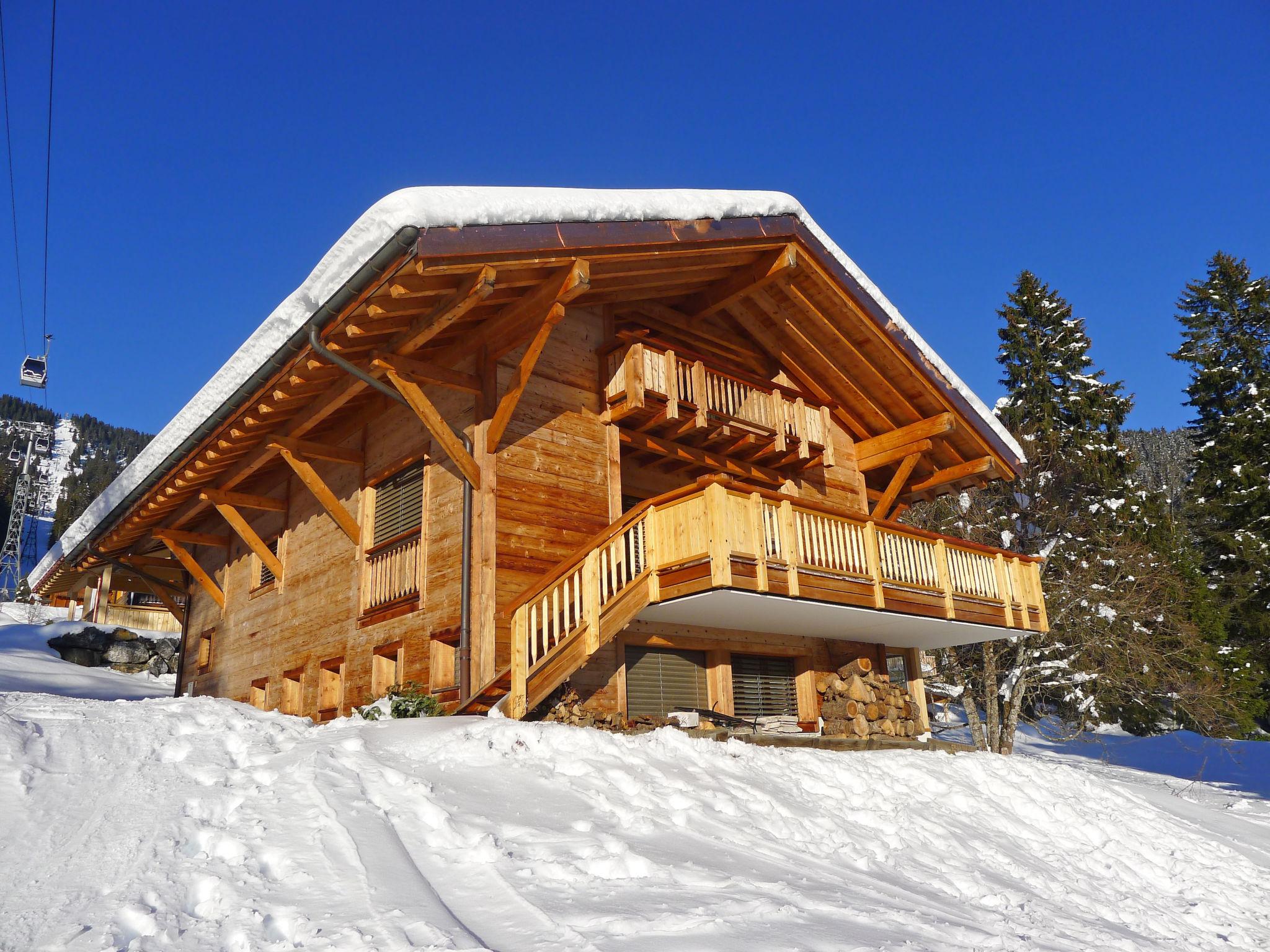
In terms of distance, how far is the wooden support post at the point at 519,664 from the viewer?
9625mm

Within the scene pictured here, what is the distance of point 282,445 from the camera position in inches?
498

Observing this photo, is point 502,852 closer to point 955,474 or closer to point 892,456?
point 892,456

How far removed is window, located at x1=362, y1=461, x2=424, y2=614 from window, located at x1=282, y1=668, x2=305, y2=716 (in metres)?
2.70

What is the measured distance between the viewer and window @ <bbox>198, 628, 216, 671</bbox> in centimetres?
1869

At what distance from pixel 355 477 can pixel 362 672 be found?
122 inches

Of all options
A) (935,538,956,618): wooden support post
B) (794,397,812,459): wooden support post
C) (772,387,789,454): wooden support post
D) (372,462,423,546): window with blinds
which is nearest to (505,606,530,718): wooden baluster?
(372,462,423,546): window with blinds

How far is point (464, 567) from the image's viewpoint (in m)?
10.7

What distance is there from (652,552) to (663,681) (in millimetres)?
3010

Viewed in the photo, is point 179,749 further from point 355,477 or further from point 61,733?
point 355,477

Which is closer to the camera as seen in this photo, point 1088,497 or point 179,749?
point 179,749

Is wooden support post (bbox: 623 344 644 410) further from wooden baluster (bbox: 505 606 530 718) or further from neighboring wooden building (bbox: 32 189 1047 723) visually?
wooden baluster (bbox: 505 606 530 718)

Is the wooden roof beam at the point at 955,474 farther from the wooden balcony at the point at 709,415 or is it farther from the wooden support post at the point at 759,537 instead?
the wooden support post at the point at 759,537

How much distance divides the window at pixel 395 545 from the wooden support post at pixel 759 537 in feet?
14.6

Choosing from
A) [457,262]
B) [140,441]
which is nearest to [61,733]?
[457,262]
